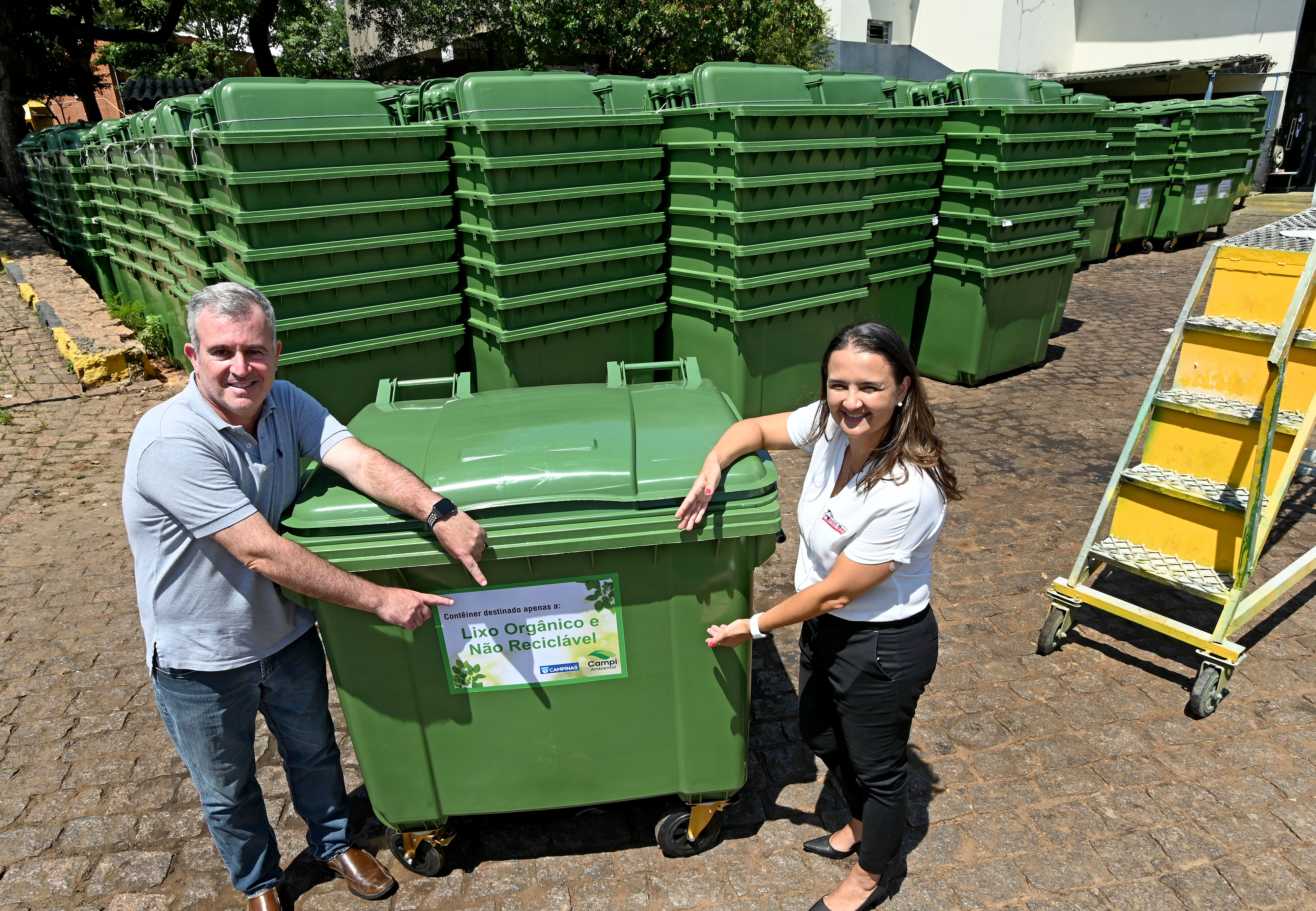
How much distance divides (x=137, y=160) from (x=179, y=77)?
23.1m

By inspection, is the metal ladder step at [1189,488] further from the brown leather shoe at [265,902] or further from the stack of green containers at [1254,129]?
the stack of green containers at [1254,129]

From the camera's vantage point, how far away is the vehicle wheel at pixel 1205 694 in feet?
11.4

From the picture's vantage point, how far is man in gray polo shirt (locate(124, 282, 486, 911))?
221cm

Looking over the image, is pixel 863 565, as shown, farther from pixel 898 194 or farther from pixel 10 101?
pixel 10 101

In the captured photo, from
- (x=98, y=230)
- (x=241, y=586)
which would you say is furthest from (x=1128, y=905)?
(x=98, y=230)

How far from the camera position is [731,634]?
8.06ft

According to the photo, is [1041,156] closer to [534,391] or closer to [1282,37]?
[534,391]

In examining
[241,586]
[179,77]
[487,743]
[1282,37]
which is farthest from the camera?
[179,77]

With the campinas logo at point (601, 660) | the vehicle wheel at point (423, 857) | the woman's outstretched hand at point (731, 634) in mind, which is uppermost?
the woman's outstretched hand at point (731, 634)

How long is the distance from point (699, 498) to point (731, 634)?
16.9 inches

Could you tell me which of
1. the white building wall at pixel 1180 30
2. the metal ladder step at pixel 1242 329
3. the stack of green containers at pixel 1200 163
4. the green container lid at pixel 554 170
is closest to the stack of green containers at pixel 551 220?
the green container lid at pixel 554 170

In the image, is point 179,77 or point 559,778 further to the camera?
point 179,77

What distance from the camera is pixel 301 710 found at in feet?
8.69

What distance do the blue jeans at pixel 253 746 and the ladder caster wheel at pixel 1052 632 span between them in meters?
3.11
